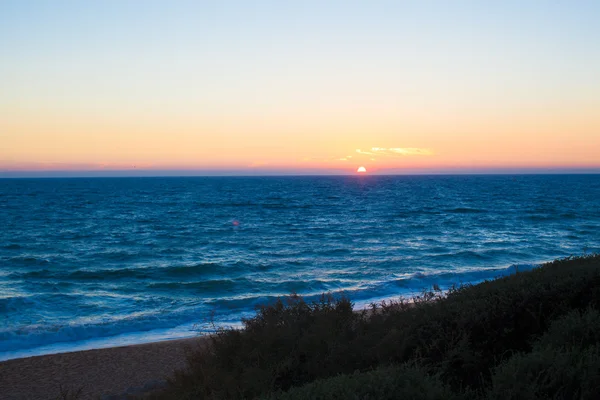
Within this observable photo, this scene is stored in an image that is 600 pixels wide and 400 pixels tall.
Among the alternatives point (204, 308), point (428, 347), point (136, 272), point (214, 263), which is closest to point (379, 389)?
point (428, 347)

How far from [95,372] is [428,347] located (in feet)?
24.8

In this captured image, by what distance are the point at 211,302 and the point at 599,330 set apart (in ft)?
44.0

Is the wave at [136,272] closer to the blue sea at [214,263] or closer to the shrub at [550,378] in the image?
the blue sea at [214,263]

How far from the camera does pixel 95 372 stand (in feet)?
33.4

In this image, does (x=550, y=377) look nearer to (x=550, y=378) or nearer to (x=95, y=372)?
(x=550, y=378)

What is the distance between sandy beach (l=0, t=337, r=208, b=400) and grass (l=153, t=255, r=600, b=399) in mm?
2587

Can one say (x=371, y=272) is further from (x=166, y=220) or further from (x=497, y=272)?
(x=166, y=220)

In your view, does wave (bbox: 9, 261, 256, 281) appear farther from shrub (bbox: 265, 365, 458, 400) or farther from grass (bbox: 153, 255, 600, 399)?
shrub (bbox: 265, 365, 458, 400)

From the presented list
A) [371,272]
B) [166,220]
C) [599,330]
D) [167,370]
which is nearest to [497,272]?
[371,272]

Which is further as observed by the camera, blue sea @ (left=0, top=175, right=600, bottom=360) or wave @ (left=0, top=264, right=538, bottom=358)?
blue sea @ (left=0, top=175, right=600, bottom=360)

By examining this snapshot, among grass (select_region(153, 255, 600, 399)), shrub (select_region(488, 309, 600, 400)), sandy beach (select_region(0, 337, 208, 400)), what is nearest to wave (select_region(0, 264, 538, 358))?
sandy beach (select_region(0, 337, 208, 400))

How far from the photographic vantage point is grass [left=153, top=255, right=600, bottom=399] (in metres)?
3.96

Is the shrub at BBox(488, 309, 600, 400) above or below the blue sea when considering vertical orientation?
above

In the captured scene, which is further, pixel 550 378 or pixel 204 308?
pixel 204 308
